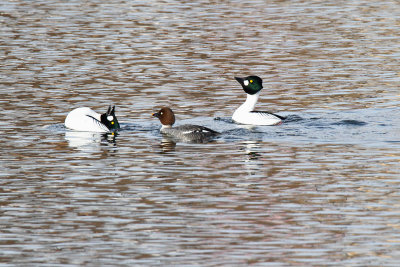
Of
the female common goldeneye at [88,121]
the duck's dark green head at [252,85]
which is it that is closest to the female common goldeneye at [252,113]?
the duck's dark green head at [252,85]

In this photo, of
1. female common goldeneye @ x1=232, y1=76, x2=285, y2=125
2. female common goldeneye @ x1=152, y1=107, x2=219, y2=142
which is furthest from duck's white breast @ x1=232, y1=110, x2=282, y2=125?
female common goldeneye @ x1=152, y1=107, x2=219, y2=142

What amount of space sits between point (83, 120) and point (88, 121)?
134mm

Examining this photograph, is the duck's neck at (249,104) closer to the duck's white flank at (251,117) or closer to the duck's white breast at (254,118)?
the duck's white flank at (251,117)

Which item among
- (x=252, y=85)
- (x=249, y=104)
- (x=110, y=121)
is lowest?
(x=249, y=104)

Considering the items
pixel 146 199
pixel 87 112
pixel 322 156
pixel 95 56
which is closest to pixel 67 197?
pixel 146 199

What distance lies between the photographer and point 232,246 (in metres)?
13.4

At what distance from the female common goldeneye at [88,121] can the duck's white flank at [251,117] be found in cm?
306

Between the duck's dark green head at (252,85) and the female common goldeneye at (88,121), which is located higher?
the duck's dark green head at (252,85)

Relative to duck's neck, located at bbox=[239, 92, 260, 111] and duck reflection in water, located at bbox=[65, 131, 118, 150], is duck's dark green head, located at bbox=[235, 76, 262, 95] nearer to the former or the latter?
duck's neck, located at bbox=[239, 92, 260, 111]

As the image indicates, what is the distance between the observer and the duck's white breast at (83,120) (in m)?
23.9

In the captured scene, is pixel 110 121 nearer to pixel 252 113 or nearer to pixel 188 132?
pixel 188 132

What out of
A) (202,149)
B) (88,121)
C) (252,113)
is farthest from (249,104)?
(202,149)

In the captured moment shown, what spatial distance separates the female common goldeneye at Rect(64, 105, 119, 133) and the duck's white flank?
10.1 ft

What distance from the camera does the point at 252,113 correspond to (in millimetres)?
24859
